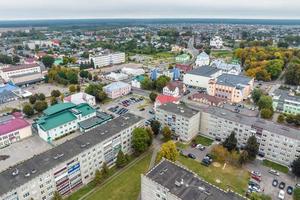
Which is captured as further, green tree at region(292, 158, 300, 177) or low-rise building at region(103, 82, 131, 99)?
low-rise building at region(103, 82, 131, 99)

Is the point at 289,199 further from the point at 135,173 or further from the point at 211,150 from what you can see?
the point at 135,173

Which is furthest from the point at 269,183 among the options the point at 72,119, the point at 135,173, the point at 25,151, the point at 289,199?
the point at 25,151

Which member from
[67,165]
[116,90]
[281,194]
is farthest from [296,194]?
[116,90]

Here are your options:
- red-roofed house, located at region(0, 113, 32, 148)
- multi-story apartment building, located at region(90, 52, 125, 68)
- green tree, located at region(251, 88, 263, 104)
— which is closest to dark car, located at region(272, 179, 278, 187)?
green tree, located at region(251, 88, 263, 104)

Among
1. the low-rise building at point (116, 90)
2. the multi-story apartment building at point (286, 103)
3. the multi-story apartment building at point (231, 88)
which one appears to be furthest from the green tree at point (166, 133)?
the multi-story apartment building at point (286, 103)

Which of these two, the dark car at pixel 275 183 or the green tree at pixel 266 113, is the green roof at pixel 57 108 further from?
the green tree at pixel 266 113

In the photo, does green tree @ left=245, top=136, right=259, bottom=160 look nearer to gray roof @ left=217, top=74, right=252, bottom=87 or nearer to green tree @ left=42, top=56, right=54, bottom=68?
gray roof @ left=217, top=74, right=252, bottom=87
